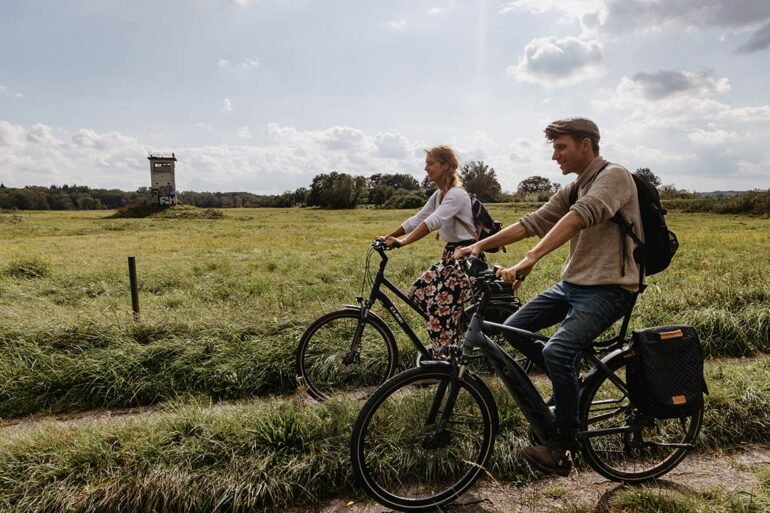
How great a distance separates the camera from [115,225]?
42188 millimetres

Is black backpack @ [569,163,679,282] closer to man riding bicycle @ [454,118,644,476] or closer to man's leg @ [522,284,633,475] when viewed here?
man riding bicycle @ [454,118,644,476]

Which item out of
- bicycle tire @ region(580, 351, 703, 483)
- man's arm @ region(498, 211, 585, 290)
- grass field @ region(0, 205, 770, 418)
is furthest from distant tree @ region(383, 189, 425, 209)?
man's arm @ region(498, 211, 585, 290)

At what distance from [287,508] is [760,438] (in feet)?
13.1

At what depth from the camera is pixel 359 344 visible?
498 centimetres

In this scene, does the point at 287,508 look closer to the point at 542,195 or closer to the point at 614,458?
the point at 614,458

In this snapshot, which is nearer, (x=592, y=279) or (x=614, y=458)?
(x=592, y=279)

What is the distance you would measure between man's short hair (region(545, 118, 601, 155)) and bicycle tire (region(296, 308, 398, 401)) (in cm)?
261

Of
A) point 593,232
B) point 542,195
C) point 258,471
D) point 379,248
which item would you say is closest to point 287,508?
point 258,471

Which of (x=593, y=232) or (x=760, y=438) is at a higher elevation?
(x=593, y=232)

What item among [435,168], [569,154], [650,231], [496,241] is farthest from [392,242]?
[650,231]

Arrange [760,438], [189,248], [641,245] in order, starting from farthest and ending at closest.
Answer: [189,248], [760,438], [641,245]

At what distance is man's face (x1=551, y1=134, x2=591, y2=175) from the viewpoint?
10.6 ft

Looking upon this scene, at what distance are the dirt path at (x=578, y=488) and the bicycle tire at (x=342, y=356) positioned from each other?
177 centimetres

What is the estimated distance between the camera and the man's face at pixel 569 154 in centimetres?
323
